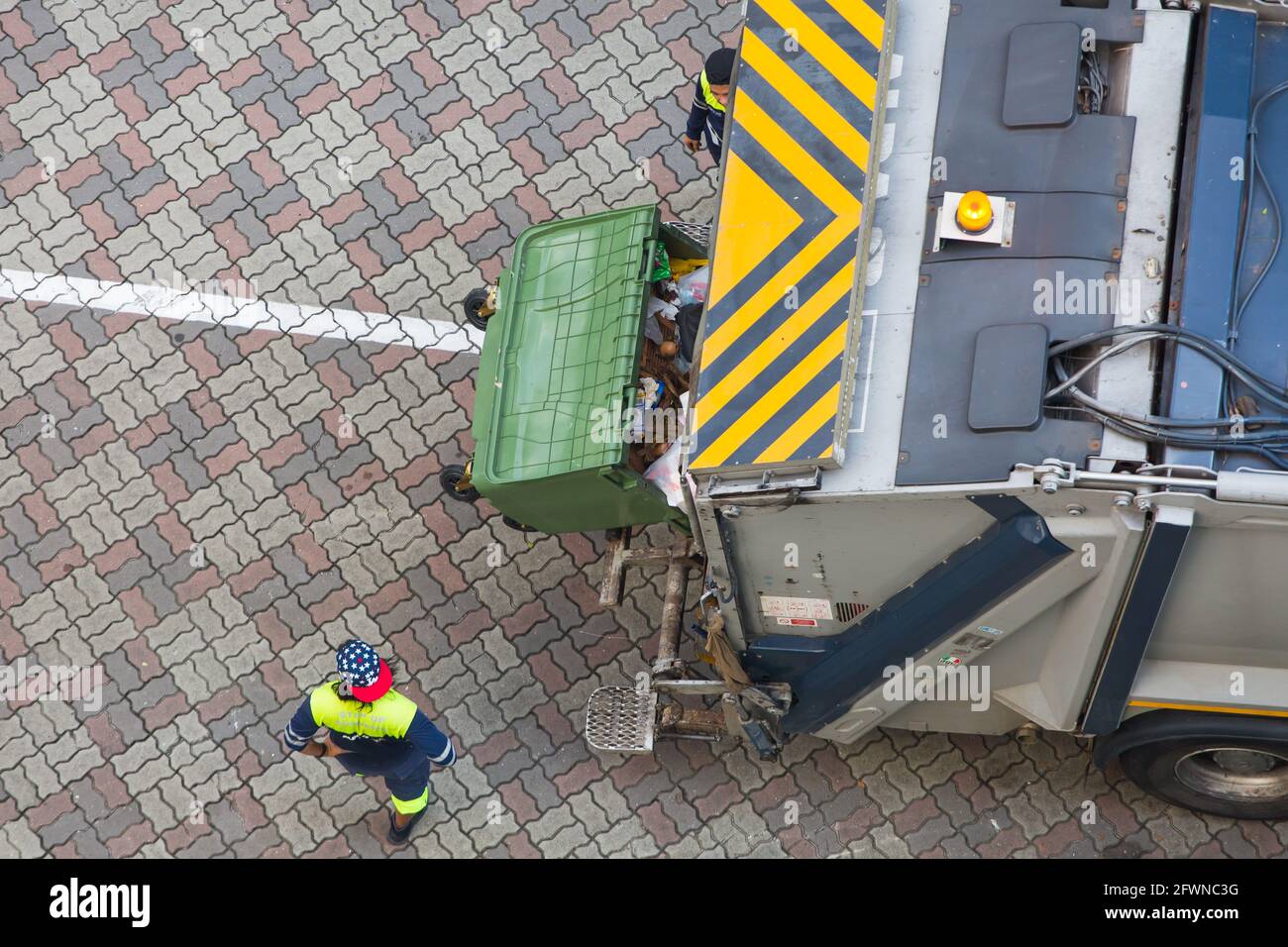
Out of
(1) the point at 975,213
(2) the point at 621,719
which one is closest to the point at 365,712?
(2) the point at 621,719

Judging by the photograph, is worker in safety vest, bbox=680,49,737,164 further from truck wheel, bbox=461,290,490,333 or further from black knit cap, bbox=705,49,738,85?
truck wheel, bbox=461,290,490,333

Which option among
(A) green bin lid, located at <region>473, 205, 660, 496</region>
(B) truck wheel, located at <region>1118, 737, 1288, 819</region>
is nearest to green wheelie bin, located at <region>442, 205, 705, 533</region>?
(A) green bin lid, located at <region>473, 205, 660, 496</region>

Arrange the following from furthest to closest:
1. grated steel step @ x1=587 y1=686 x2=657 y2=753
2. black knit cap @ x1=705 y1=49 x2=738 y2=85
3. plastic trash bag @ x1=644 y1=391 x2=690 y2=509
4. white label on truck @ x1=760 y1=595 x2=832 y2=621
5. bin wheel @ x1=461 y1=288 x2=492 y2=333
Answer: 1. bin wheel @ x1=461 y1=288 x2=492 y2=333
2. black knit cap @ x1=705 y1=49 x2=738 y2=85
3. grated steel step @ x1=587 y1=686 x2=657 y2=753
4. plastic trash bag @ x1=644 y1=391 x2=690 y2=509
5. white label on truck @ x1=760 y1=595 x2=832 y2=621

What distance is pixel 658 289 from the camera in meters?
5.83

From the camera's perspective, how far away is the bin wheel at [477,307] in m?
6.69

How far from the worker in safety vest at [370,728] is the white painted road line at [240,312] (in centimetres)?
208

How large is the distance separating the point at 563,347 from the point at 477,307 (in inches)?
49.2

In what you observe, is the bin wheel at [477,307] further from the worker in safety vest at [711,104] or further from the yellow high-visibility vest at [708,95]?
the yellow high-visibility vest at [708,95]

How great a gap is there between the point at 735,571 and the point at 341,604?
2.35 m

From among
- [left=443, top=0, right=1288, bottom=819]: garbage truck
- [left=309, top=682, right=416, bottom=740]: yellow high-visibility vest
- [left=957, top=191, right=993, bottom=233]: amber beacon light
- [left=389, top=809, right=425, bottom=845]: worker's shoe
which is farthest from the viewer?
[left=389, top=809, right=425, bottom=845]: worker's shoe

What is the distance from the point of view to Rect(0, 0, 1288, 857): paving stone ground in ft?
19.5

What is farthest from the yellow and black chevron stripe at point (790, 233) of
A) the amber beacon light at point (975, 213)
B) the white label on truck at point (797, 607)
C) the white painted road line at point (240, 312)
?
the white painted road line at point (240, 312)

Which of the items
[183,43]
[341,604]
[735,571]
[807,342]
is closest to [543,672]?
[341,604]

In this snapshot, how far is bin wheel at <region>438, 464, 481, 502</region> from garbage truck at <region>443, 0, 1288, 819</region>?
4.12 feet
